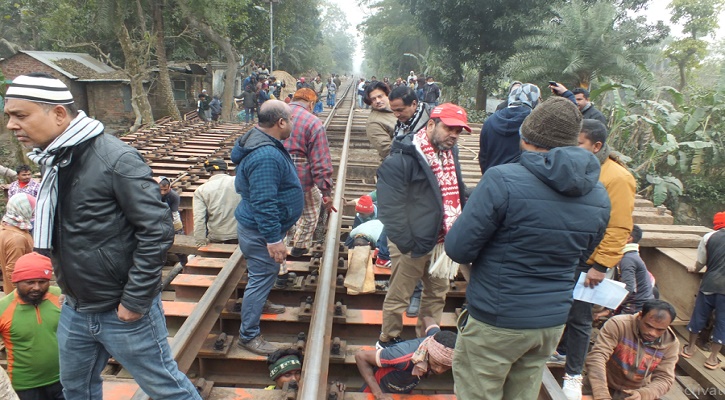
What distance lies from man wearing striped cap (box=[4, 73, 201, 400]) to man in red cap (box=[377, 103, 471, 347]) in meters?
1.36

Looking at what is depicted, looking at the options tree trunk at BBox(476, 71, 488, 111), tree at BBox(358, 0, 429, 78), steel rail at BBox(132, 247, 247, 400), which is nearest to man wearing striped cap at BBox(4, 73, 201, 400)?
steel rail at BBox(132, 247, 247, 400)

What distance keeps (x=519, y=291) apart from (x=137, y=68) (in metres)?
18.5

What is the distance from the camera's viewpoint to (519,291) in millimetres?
1955

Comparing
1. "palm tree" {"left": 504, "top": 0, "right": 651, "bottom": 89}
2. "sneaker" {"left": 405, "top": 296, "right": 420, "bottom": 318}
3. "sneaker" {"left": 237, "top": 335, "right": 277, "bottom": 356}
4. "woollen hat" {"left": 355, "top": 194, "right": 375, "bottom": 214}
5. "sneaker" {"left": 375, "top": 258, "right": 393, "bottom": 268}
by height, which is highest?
"palm tree" {"left": 504, "top": 0, "right": 651, "bottom": 89}

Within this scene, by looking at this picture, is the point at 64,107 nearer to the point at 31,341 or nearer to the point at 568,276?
the point at 31,341

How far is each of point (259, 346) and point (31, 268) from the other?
154 centimetres

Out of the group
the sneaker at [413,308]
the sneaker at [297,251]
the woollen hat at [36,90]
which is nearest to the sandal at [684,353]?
the sneaker at [413,308]

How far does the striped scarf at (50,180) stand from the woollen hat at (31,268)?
125 cm

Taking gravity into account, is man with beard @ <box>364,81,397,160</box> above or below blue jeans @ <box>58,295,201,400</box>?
above

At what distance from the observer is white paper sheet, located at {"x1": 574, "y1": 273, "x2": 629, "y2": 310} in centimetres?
303

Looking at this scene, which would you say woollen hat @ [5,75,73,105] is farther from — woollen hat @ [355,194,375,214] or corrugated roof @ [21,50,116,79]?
corrugated roof @ [21,50,116,79]

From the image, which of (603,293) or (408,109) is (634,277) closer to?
(603,293)

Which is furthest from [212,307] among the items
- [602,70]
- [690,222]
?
[602,70]

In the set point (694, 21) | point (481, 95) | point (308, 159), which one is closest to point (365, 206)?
point (308, 159)
